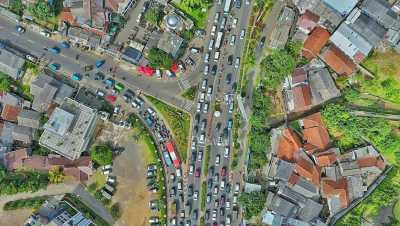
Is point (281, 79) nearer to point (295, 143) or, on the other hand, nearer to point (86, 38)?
point (295, 143)

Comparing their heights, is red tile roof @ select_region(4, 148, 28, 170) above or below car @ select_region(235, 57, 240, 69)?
below

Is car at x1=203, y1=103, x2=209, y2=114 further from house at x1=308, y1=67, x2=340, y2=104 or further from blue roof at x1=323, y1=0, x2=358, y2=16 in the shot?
blue roof at x1=323, y1=0, x2=358, y2=16

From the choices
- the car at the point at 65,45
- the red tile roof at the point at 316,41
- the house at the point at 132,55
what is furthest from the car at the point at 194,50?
the car at the point at 65,45

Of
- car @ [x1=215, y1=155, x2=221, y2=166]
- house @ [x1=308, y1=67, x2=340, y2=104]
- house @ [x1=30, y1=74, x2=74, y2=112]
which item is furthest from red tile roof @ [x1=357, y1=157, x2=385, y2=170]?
house @ [x1=30, y1=74, x2=74, y2=112]

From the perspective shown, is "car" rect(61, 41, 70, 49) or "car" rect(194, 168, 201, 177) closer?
"car" rect(194, 168, 201, 177)

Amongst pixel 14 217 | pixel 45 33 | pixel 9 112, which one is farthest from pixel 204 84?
pixel 14 217

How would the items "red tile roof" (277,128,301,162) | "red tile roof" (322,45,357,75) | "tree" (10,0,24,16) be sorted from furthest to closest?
"tree" (10,0,24,16)
"red tile roof" (277,128,301,162)
"red tile roof" (322,45,357,75)
